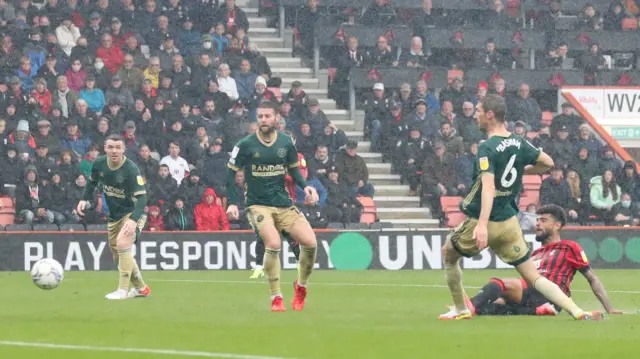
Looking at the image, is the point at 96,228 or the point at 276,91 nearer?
the point at 96,228

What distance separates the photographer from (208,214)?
23688 mm

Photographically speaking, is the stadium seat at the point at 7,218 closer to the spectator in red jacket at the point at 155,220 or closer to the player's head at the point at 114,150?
the spectator in red jacket at the point at 155,220

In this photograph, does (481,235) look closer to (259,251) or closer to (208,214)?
(259,251)

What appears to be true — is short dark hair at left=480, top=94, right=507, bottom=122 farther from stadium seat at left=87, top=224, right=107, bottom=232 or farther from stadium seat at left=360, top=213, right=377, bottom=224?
stadium seat at left=360, top=213, right=377, bottom=224

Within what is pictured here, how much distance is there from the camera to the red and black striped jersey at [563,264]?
11859mm

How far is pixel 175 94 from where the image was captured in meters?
25.4

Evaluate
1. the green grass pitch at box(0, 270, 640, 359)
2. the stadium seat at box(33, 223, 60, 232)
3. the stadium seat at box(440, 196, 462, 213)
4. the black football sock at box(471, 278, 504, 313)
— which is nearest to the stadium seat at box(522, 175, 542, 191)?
the stadium seat at box(440, 196, 462, 213)

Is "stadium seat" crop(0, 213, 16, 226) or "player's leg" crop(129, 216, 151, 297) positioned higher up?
"player's leg" crop(129, 216, 151, 297)

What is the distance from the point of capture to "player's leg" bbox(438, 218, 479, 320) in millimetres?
10836

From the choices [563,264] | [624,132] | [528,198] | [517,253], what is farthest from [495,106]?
[624,132]

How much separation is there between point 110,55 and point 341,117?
19.0 ft

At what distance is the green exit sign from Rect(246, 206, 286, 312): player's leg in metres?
18.9

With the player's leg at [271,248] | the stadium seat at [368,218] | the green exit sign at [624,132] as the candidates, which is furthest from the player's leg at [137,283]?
the green exit sign at [624,132]

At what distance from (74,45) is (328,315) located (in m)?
15.6
